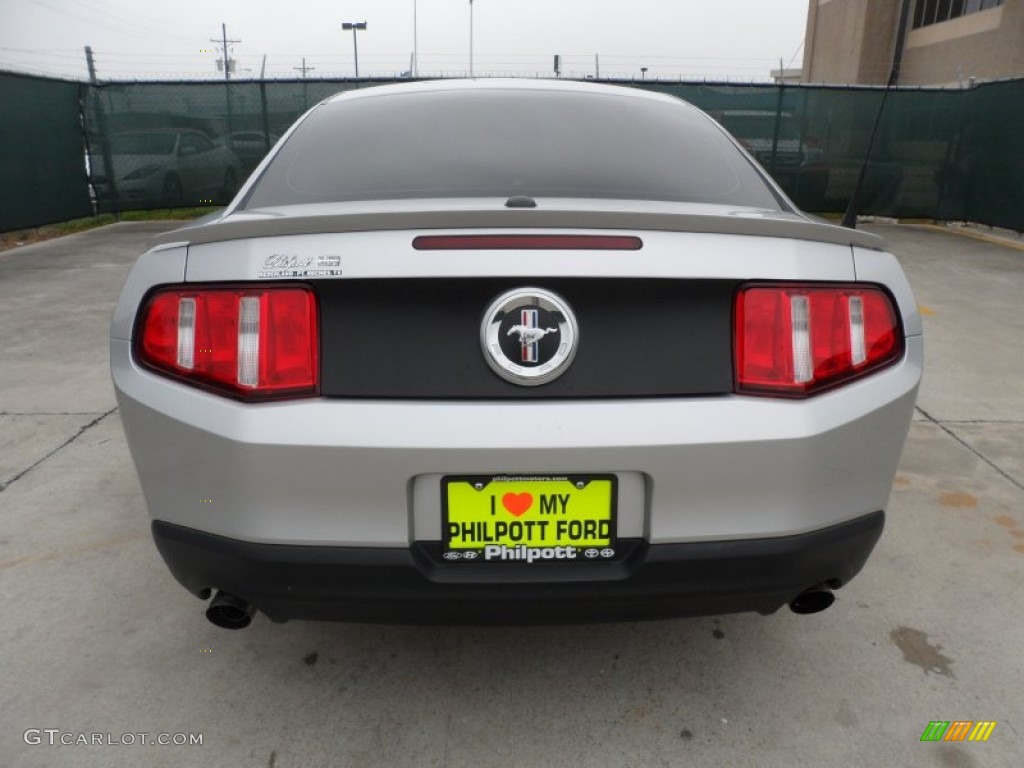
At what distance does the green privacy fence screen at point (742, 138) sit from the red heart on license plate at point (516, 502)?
11517mm

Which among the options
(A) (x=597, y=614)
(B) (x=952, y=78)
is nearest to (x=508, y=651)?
(A) (x=597, y=614)

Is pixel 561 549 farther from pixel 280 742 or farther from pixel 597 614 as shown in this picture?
pixel 280 742

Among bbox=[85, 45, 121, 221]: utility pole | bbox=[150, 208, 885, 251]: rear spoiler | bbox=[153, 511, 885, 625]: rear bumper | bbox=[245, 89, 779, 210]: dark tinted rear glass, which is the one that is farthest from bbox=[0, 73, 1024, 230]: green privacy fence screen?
bbox=[153, 511, 885, 625]: rear bumper

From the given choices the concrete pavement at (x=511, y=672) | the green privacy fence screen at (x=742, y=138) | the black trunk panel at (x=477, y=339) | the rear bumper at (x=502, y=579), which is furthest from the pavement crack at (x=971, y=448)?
the green privacy fence screen at (x=742, y=138)

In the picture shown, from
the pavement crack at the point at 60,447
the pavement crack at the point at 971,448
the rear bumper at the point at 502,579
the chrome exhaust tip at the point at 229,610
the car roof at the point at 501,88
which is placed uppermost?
the car roof at the point at 501,88

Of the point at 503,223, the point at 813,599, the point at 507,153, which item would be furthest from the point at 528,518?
the point at 507,153

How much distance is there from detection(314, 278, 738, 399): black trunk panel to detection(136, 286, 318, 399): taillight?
4cm

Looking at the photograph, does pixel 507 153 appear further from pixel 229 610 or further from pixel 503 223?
pixel 229 610

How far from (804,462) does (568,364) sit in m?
0.50

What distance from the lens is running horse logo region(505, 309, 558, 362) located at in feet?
5.06

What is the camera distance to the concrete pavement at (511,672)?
185cm

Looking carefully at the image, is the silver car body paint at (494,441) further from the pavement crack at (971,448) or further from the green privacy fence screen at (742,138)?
the green privacy fence screen at (742,138)

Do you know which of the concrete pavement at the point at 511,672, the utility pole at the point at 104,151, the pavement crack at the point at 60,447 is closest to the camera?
the concrete pavement at the point at 511,672

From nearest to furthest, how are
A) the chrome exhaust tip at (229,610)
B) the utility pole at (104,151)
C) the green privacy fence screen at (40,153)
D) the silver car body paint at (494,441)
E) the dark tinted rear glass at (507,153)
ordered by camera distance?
the silver car body paint at (494,441) → the chrome exhaust tip at (229,610) → the dark tinted rear glass at (507,153) → the green privacy fence screen at (40,153) → the utility pole at (104,151)
